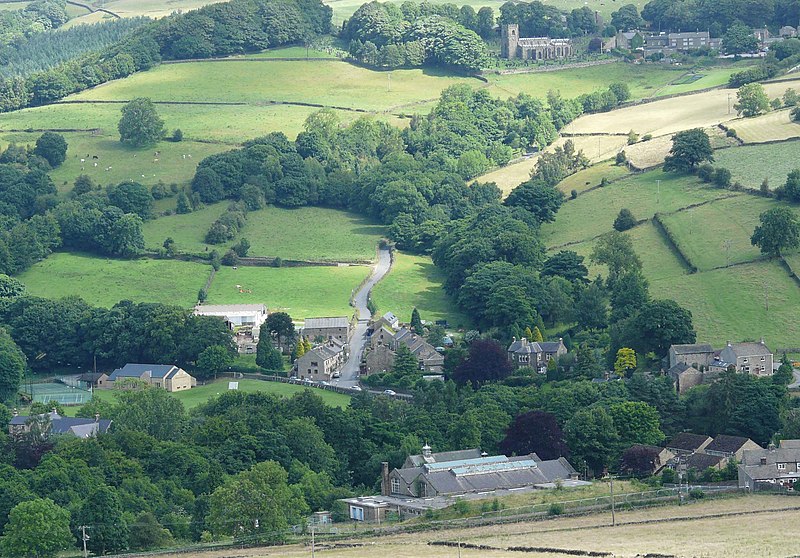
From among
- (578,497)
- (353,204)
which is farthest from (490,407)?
(353,204)

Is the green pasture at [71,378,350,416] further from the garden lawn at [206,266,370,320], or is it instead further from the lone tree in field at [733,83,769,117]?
the lone tree in field at [733,83,769,117]

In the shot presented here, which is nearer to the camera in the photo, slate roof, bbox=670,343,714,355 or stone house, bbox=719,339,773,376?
stone house, bbox=719,339,773,376

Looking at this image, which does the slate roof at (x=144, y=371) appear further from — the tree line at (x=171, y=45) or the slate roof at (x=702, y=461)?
the tree line at (x=171, y=45)

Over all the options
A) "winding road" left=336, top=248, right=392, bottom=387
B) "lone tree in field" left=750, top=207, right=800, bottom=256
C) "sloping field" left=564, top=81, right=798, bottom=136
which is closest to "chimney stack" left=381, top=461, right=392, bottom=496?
"winding road" left=336, top=248, right=392, bottom=387

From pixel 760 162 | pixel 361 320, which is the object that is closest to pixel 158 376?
pixel 361 320

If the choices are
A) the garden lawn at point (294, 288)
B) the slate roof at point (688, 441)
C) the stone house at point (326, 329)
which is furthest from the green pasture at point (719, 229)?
the slate roof at point (688, 441)

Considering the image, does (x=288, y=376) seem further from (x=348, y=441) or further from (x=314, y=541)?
(x=314, y=541)

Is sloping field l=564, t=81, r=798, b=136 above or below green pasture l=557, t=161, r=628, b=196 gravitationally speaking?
above
